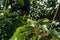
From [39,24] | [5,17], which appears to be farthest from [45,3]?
[39,24]

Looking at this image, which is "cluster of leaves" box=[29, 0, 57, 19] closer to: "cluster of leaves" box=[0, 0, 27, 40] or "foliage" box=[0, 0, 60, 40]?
"foliage" box=[0, 0, 60, 40]

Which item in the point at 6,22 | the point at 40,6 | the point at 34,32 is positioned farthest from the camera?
the point at 40,6

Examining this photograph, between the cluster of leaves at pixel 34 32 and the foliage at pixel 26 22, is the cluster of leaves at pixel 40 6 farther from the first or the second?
the cluster of leaves at pixel 34 32

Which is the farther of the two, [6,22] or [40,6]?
[40,6]

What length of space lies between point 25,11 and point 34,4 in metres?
1.25

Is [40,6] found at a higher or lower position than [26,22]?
lower

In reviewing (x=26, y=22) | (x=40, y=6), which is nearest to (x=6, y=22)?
(x=40, y=6)

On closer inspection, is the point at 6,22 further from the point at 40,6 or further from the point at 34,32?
the point at 34,32

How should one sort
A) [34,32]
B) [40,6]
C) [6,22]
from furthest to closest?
[40,6] → [6,22] → [34,32]

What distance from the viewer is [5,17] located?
9.37 ft

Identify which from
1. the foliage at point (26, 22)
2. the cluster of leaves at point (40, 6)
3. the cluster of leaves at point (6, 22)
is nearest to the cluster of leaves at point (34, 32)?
the foliage at point (26, 22)

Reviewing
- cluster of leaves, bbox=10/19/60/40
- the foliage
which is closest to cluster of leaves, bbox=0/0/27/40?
the foliage

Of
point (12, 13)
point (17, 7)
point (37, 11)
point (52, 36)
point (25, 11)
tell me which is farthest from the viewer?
point (37, 11)

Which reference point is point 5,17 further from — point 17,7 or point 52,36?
point 52,36
